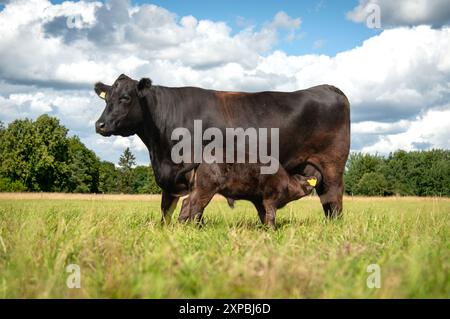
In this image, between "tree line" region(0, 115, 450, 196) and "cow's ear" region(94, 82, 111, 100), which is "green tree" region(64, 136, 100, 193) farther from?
"cow's ear" region(94, 82, 111, 100)

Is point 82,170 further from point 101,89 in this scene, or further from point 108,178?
point 101,89

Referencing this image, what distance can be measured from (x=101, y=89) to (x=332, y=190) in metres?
4.92

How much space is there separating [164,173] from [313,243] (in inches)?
142

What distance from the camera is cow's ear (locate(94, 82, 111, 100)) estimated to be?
9.11 meters

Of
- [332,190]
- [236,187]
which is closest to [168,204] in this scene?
[236,187]

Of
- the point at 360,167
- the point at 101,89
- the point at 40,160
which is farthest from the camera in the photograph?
the point at 360,167

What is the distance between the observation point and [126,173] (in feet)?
321

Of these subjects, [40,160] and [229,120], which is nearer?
[229,120]

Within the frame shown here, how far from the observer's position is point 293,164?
908cm

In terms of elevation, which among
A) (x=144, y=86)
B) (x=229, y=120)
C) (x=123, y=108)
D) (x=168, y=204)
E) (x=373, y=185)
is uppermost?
(x=373, y=185)

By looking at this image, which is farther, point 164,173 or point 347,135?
point 347,135

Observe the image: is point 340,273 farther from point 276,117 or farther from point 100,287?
point 276,117
